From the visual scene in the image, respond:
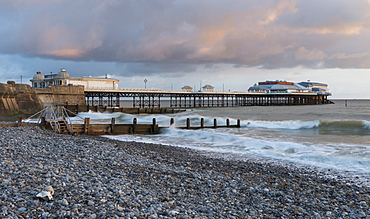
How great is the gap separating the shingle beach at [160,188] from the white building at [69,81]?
201ft

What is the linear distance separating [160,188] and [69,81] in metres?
67.5

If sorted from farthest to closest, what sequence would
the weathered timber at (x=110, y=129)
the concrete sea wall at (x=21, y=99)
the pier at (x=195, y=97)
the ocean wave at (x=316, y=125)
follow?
the pier at (x=195, y=97)
the ocean wave at (x=316, y=125)
the concrete sea wall at (x=21, y=99)
the weathered timber at (x=110, y=129)

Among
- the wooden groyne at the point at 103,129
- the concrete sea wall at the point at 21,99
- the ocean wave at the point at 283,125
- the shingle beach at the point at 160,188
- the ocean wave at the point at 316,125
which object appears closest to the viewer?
the shingle beach at the point at 160,188

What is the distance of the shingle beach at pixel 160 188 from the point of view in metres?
5.41

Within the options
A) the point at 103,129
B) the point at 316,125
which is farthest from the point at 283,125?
the point at 103,129

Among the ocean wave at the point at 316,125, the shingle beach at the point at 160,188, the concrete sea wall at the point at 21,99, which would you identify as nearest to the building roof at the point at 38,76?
the concrete sea wall at the point at 21,99

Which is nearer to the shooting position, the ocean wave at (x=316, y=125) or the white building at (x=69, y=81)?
the ocean wave at (x=316, y=125)

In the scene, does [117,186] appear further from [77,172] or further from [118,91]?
[118,91]

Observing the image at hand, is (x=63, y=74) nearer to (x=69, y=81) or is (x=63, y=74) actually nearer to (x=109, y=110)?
(x=69, y=81)

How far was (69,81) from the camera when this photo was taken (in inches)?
2729

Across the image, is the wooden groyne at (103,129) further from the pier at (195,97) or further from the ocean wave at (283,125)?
the pier at (195,97)

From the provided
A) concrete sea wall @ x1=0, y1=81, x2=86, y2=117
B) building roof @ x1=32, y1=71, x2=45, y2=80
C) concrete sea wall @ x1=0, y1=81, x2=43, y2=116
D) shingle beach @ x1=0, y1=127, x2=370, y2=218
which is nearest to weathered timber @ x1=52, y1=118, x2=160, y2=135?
shingle beach @ x1=0, y1=127, x2=370, y2=218

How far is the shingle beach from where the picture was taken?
17.7 feet

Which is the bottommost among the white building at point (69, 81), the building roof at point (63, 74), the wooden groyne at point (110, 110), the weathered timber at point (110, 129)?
the weathered timber at point (110, 129)
